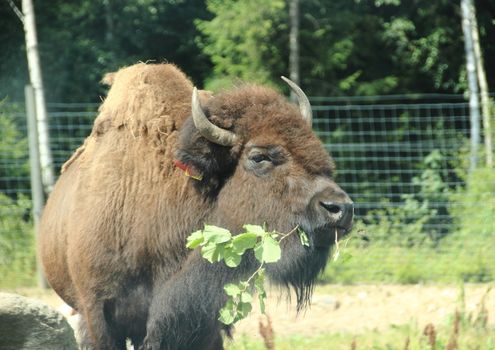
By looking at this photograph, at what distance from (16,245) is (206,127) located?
22.4 ft

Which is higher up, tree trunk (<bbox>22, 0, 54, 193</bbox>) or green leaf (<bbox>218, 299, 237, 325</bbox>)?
tree trunk (<bbox>22, 0, 54, 193</bbox>)

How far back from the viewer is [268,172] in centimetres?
497

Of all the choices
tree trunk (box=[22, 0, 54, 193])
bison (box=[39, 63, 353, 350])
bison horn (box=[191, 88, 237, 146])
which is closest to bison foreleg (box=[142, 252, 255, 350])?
bison (box=[39, 63, 353, 350])

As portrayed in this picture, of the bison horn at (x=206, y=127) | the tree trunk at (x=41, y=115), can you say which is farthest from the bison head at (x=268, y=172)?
the tree trunk at (x=41, y=115)

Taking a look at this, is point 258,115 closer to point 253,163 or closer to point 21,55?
point 253,163

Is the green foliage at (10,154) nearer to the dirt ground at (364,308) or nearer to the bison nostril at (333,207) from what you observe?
the dirt ground at (364,308)

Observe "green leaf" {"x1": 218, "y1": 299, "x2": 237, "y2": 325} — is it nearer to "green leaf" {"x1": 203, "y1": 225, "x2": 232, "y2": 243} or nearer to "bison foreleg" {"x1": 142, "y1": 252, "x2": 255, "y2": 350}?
"bison foreleg" {"x1": 142, "y1": 252, "x2": 255, "y2": 350}

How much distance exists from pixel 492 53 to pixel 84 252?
15431mm

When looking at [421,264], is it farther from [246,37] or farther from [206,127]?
[246,37]

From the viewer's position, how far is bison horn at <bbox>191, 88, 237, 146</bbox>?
16.1 ft

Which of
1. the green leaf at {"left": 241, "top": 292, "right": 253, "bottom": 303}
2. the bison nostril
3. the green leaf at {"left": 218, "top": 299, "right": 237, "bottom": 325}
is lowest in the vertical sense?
the green leaf at {"left": 218, "top": 299, "right": 237, "bottom": 325}

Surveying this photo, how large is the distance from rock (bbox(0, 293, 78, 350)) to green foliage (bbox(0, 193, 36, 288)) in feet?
21.1

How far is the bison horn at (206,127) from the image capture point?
16.1 ft

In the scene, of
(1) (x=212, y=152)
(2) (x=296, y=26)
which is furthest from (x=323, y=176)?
(2) (x=296, y=26)
